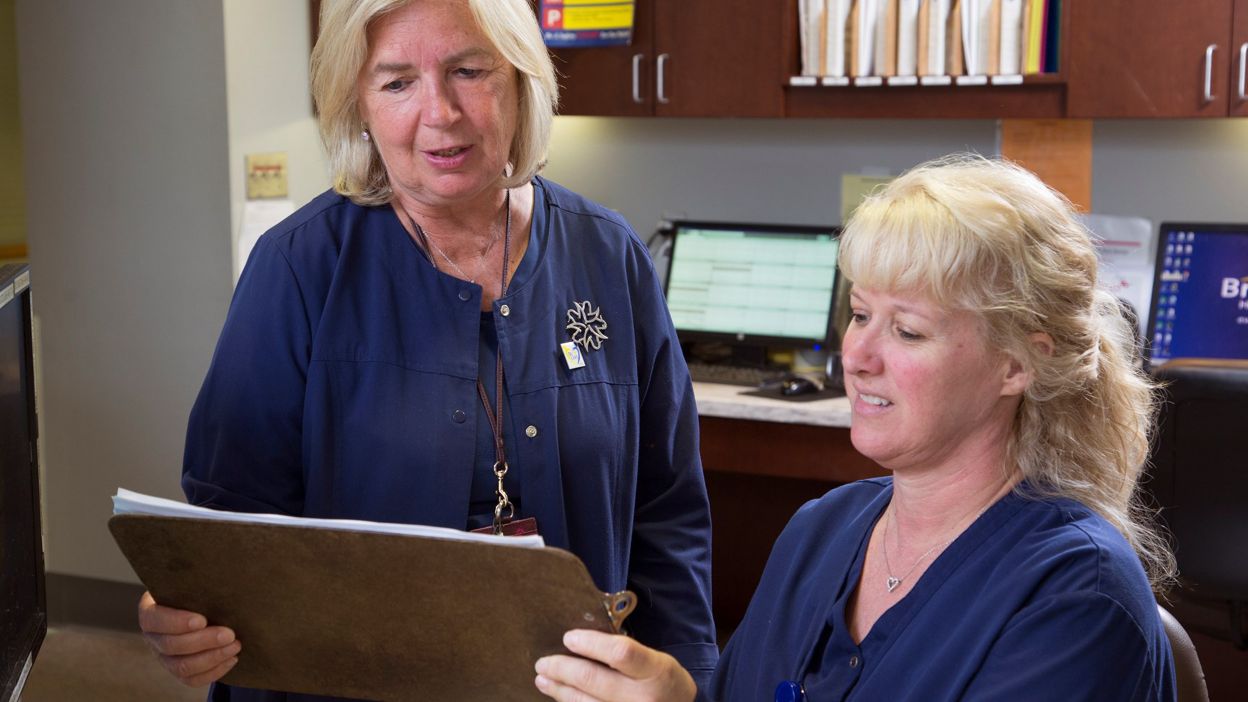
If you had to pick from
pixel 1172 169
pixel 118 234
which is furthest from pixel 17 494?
pixel 1172 169

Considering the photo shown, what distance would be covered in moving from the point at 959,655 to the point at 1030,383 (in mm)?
293

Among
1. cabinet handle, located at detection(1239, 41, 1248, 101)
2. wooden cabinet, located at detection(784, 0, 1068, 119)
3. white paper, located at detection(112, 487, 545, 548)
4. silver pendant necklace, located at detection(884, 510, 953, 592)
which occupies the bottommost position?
silver pendant necklace, located at detection(884, 510, 953, 592)

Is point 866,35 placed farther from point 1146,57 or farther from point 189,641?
point 189,641

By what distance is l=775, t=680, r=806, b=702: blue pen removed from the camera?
1446 millimetres

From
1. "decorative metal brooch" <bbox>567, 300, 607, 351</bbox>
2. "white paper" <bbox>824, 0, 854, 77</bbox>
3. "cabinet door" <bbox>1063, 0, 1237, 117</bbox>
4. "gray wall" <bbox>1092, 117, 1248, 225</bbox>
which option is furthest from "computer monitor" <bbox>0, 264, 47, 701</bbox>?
"gray wall" <bbox>1092, 117, 1248, 225</bbox>

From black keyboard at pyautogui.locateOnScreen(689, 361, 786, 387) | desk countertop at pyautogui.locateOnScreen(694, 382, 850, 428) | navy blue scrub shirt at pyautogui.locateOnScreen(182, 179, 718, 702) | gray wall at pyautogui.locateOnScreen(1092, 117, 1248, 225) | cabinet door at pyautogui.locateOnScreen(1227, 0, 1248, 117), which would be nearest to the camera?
navy blue scrub shirt at pyautogui.locateOnScreen(182, 179, 718, 702)

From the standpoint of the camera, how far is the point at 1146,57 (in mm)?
3375

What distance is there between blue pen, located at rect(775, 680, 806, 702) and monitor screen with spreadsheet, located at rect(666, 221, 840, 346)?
8.04ft

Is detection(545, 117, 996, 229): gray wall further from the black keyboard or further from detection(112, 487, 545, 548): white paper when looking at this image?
detection(112, 487, 545, 548): white paper

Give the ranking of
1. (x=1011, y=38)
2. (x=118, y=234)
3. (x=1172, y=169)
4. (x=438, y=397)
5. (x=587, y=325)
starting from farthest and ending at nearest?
1. (x=118, y=234)
2. (x=1172, y=169)
3. (x=1011, y=38)
4. (x=587, y=325)
5. (x=438, y=397)

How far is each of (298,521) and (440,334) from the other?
470mm

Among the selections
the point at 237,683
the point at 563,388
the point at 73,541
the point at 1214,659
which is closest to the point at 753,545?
the point at 1214,659

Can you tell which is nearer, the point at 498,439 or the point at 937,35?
the point at 498,439

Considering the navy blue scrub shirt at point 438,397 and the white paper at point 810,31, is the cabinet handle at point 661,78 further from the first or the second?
the navy blue scrub shirt at point 438,397
